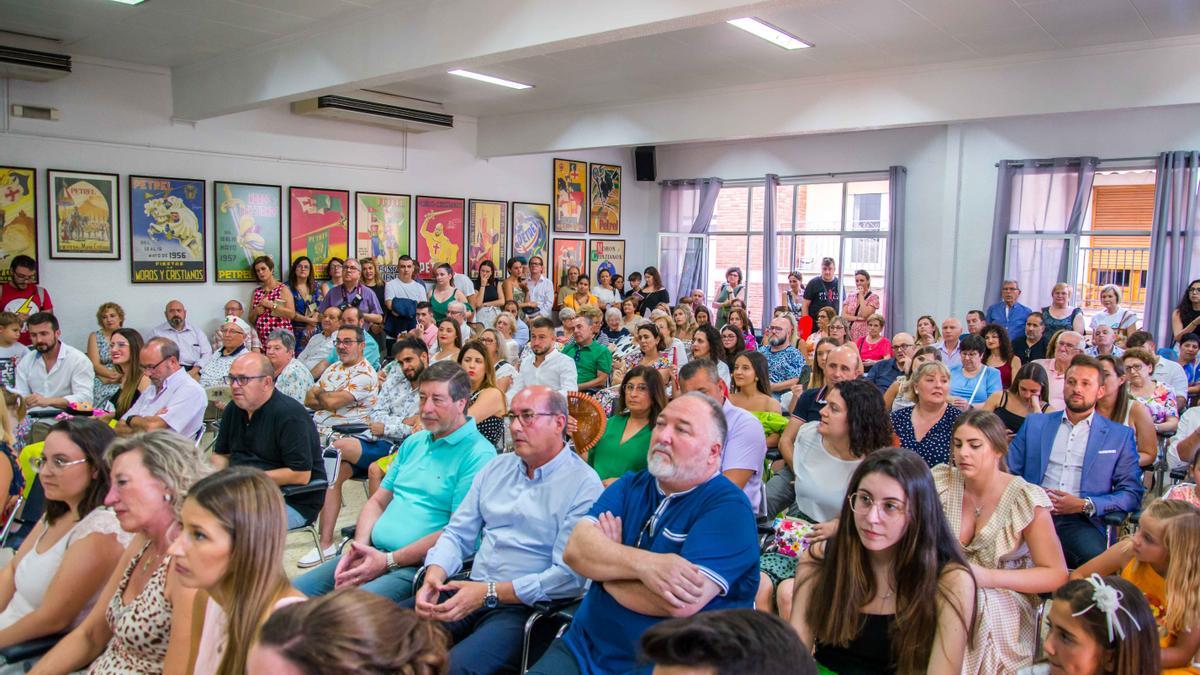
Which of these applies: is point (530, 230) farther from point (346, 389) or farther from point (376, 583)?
point (376, 583)

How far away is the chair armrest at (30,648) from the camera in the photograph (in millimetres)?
2256

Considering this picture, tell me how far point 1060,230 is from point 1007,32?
335 cm

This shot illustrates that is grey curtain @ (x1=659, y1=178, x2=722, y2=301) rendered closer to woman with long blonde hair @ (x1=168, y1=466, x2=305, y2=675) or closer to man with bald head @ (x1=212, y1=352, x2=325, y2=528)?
man with bald head @ (x1=212, y1=352, x2=325, y2=528)

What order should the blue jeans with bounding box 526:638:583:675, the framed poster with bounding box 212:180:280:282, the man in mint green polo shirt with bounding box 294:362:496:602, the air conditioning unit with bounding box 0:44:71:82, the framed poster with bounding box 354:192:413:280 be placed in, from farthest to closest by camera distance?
the framed poster with bounding box 354:192:413:280
the framed poster with bounding box 212:180:280:282
the air conditioning unit with bounding box 0:44:71:82
the man in mint green polo shirt with bounding box 294:362:496:602
the blue jeans with bounding box 526:638:583:675

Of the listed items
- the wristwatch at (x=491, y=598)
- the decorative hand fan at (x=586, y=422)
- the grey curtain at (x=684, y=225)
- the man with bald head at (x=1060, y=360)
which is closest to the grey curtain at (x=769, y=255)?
the grey curtain at (x=684, y=225)

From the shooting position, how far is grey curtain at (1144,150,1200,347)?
831 centimetres

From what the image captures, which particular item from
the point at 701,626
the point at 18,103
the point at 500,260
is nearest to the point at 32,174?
the point at 18,103

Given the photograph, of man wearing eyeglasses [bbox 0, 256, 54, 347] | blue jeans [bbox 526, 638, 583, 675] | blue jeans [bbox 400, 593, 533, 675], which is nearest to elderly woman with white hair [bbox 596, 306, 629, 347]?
man wearing eyeglasses [bbox 0, 256, 54, 347]

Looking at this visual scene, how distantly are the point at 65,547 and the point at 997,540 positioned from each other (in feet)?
9.38

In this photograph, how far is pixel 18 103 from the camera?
7102mm

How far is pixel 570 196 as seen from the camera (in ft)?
39.7

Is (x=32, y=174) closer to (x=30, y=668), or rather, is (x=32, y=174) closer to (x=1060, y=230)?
(x=30, y=668)

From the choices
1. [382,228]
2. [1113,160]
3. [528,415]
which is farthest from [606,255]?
[528,415]

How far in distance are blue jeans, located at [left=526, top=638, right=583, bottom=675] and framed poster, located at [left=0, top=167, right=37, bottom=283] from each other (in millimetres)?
7094
